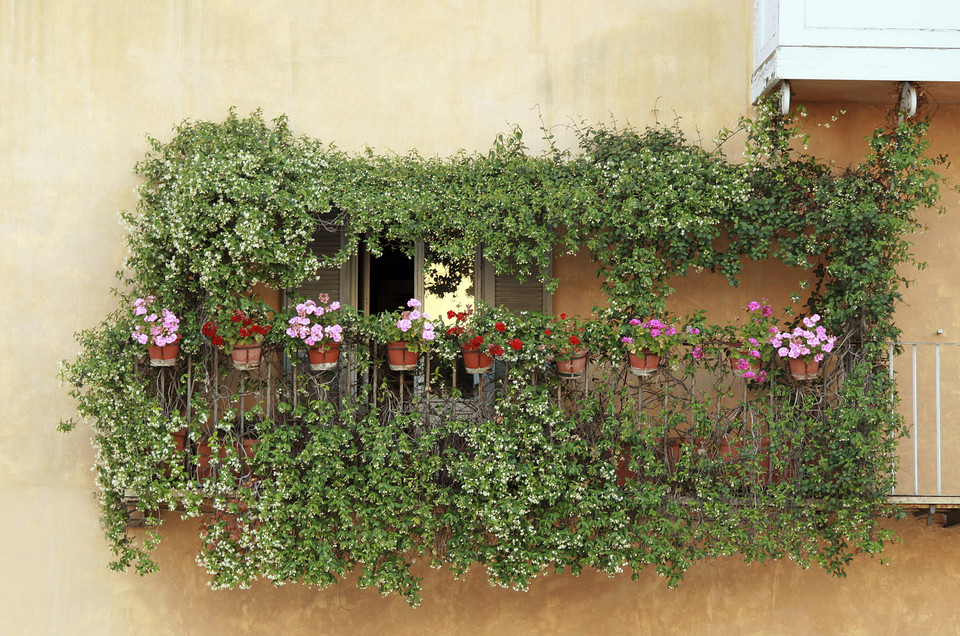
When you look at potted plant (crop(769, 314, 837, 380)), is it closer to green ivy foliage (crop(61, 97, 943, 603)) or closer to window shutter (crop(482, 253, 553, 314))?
green ivy foliage (crop(61, 97, 943, 603))

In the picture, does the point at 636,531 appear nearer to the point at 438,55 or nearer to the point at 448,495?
the point at 448,495

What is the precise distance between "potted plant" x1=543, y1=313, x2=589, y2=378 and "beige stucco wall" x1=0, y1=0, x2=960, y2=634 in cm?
148

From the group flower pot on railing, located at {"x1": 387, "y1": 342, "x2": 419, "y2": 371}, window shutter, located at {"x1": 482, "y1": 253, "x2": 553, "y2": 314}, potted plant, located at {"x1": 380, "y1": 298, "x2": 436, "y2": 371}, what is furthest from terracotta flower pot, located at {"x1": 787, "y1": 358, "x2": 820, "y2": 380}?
flower pot on railing, located at {"x1": 387, "y1": 342, "x2": 419, "y2": 371}

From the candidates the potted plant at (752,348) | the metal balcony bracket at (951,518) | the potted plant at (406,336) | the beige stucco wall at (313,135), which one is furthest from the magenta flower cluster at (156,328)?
the metal balcony bracket at (951,518)

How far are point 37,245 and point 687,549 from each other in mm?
5339

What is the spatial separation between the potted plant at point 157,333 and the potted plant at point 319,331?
784 mm

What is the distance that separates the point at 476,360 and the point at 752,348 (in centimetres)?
188

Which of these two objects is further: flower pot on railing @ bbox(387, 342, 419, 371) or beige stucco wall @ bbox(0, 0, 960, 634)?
beige stucco wall @ bbox(0, 0, 960, 634)

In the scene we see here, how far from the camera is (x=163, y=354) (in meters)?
6.07

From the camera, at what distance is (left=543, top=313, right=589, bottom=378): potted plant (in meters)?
5.95

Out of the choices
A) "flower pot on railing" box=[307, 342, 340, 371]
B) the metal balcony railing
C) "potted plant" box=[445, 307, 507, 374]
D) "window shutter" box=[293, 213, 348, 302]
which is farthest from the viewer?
"window shutter" box=[293, 213, 348, 302]

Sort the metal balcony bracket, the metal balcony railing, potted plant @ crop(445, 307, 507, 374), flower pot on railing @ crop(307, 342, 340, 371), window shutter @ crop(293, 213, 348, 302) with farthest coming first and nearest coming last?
1. window shutter @ crop(293, 213, 348, 302)
2. the metal balcony railing
3. the metal balcony bracket
4. flower pot on railing @ crop(307, 342, 340, 371)
5. potted plant @ crop(445, 307, 507, 374)

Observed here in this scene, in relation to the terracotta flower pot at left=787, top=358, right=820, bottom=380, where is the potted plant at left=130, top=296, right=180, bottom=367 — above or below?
above

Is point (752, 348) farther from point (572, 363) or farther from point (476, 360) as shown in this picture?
point (476, 360)
